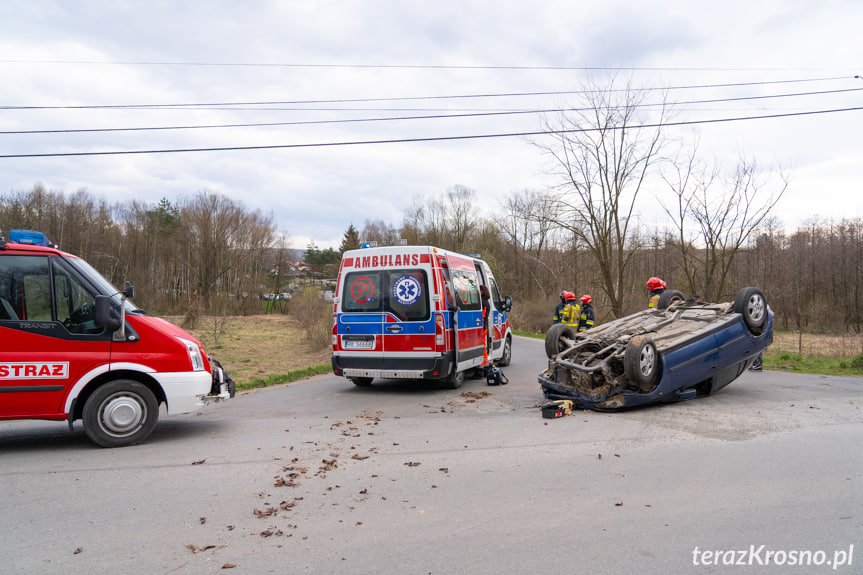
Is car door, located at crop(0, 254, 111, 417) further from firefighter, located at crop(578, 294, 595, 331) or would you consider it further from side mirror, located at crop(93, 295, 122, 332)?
firefighter, located at crop(578, 294, 595, 331)

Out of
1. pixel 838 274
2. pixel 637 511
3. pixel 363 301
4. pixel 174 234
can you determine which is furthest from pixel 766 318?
pixel 174 234

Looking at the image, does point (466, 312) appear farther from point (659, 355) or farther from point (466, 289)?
point (659, 355)

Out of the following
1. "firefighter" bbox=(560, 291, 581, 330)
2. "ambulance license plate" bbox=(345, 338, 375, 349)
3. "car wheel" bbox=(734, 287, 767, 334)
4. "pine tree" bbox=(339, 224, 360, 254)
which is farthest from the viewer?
"pine tree" bbox=(339, 224, 360, 254)

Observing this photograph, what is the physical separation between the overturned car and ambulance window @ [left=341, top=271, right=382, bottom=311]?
3020 mm

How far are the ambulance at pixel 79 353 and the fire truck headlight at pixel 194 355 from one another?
0.05 meters

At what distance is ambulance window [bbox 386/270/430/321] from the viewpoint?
32.1 feet

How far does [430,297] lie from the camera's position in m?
9.73

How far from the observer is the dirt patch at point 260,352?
15.4 m

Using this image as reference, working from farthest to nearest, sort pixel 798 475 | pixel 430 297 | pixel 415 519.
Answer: pixel 430 297
pixel 798 475
pixel 415 519

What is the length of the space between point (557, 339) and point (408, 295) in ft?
8.42

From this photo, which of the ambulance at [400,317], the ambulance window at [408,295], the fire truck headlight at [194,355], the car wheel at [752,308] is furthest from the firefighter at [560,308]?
the fire truck headlight at [194,355]

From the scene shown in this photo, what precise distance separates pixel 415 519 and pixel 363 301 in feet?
20.2

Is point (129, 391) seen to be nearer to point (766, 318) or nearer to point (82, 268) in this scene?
point (82, 268)

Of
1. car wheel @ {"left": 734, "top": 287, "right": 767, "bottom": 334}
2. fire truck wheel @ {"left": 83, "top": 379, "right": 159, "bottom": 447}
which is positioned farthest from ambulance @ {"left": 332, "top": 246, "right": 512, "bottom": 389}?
car wheel @ {"left": 734, "top": 287, "right": 767, "bottom": 334}
